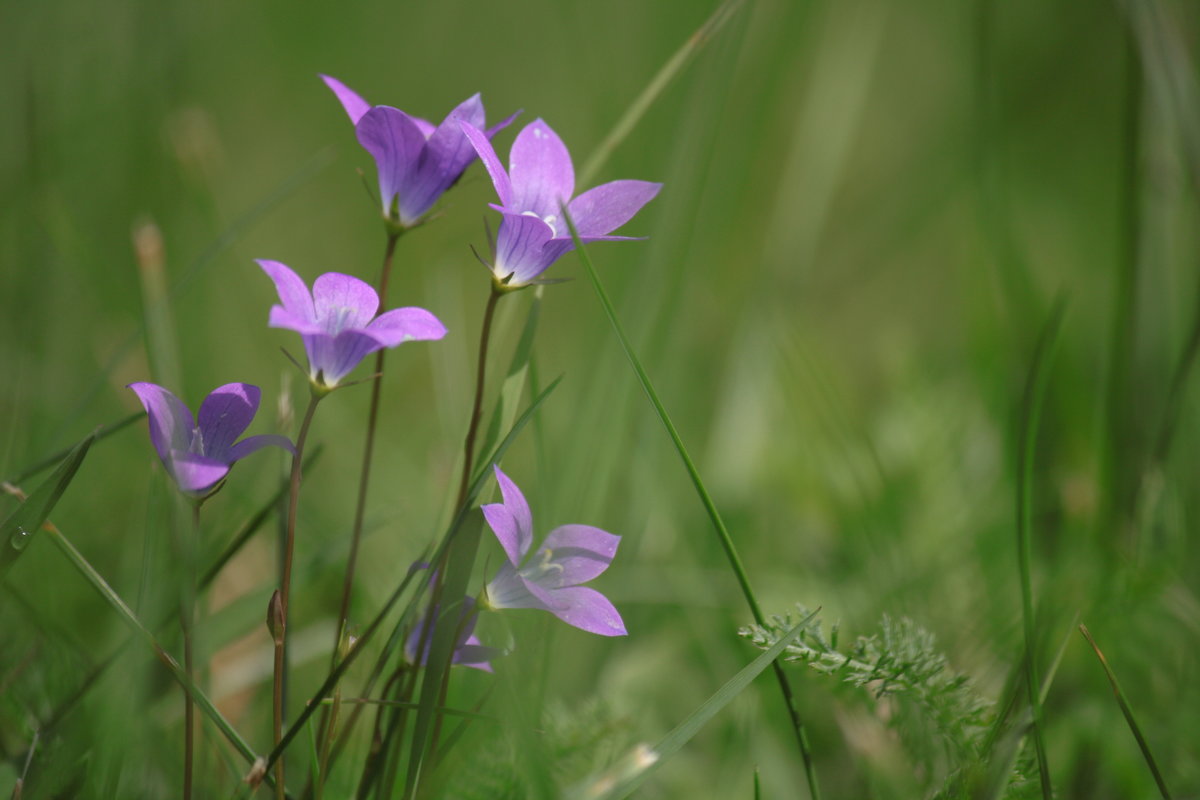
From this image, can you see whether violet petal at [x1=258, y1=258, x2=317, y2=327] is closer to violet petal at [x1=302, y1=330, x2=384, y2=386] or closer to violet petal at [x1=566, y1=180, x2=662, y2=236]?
violet petal at [x1=302, y1=330, x2=384, y2=386]

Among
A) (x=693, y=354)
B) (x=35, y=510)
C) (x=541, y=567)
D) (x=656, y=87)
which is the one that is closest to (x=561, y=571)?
(x=541, y=567)

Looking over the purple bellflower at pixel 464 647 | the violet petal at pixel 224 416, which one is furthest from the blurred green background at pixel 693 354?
the violet petal at pixel 224 416

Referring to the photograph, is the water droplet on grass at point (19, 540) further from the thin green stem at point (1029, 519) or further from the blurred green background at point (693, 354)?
the thin green stem at point (1029, 519)

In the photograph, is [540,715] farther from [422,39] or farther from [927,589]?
[422,39]

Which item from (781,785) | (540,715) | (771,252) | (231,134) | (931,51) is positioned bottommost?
(781,785)

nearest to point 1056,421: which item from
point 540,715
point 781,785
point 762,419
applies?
point 762,419
